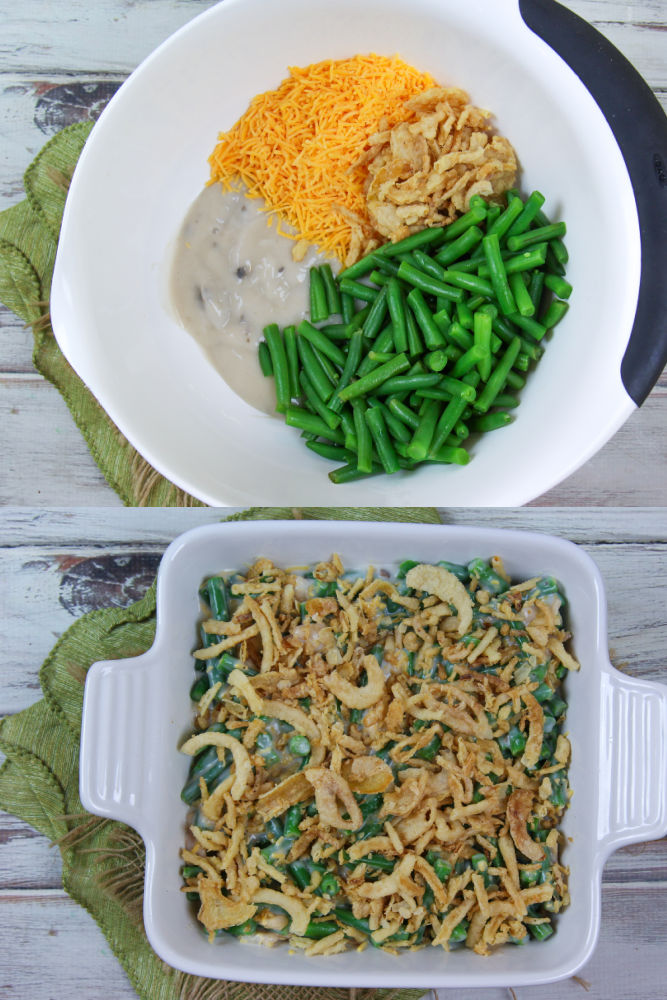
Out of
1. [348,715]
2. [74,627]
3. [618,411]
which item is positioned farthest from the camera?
[74,627]

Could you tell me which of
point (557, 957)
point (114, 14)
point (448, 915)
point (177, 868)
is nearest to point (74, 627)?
point (177, 868)

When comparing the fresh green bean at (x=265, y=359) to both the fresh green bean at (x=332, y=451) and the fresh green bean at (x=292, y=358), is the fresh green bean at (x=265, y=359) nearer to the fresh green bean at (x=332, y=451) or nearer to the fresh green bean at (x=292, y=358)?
the fresh green bean at (x=292, y=358)

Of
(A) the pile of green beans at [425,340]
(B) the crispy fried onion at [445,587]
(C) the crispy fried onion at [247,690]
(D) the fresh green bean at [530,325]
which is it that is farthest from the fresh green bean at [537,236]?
(C) the crispy fried onion at [247,690]

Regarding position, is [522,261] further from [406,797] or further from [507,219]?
[406,797]

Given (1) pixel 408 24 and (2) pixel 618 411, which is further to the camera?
(1) pixel 408 24

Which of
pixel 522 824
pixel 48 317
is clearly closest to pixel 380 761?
pixel 522 824

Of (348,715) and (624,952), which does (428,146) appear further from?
(624,952)

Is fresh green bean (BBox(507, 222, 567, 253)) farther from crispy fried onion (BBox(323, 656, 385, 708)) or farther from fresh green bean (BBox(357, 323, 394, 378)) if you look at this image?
crispy fried onion (BBox(323, 656, 385, 708))
